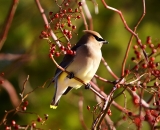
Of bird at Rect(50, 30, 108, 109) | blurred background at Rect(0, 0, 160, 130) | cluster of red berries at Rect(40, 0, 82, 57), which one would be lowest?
blurred background at Rect(0, 0, 160, 130)

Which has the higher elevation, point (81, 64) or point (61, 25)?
point (61, 25)

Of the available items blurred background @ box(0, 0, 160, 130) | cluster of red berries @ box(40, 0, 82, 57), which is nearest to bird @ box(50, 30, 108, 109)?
cluster of red berries @ box(40, 0, 82, 57)

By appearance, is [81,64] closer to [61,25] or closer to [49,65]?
[61,25]

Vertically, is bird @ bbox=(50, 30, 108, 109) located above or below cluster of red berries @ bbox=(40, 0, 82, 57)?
below

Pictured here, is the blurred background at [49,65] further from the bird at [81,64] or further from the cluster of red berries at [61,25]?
the cluster of red berries at [61,25]

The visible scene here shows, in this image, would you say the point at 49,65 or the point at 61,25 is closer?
the point at 61,25

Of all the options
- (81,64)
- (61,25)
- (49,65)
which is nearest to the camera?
(61,25)

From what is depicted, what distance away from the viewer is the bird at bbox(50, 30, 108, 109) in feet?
13.0

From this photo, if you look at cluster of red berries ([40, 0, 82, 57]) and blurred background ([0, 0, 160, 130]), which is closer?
cluster of red berries ([40, 0, 82, 57])

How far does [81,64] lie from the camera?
13.1 feet

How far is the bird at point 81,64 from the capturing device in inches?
155

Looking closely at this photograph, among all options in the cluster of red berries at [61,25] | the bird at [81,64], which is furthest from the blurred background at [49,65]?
the cluster of red berries at [61,25]

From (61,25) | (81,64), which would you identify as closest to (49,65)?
(81,64)

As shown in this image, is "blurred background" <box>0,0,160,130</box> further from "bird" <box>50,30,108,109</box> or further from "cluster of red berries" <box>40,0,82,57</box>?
"cluster of red berries" <box>40,0,82,57</box>
